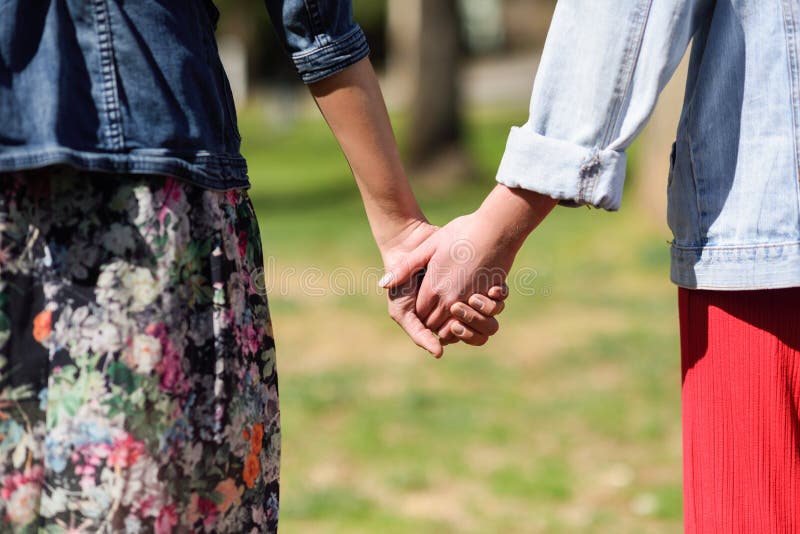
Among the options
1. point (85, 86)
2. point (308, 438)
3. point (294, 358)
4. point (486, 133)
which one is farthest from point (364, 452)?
point (486, 133)

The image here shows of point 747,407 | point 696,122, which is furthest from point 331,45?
point 747,407

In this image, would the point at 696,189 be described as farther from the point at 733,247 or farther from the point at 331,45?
the point at 331,45

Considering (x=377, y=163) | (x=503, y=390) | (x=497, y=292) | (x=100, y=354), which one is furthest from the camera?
(x=503, y=390)

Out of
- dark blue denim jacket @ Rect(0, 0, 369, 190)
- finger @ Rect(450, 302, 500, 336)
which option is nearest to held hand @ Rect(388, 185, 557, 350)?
Result: finger @ Rect(450, 302, 500, 336)

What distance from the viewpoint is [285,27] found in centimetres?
166

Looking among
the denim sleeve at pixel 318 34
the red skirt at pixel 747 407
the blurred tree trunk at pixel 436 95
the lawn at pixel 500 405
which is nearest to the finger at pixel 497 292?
the red skirt at pixel 747 407

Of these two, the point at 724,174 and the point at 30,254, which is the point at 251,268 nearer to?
the point at 30,254

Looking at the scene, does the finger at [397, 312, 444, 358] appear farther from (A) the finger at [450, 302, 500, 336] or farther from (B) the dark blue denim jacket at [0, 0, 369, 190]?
(B) the dark blue denim jacket at [0, 0, 369, 190]

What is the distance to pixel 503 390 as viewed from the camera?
4.71 metres

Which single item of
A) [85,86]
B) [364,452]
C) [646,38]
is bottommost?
[364,452]

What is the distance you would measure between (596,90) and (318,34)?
1.47ft

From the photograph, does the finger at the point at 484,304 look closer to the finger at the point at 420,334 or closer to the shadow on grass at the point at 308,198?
the finger at the point at 420,334

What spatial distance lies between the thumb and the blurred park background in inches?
63.1

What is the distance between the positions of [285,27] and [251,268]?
1.29 feet
